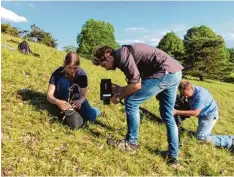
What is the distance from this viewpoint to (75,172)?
5188 mm

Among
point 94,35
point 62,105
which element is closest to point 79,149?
point 62,105

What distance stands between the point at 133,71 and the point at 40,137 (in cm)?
218

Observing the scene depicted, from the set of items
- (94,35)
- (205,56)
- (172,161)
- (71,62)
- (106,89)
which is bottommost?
(172,161)

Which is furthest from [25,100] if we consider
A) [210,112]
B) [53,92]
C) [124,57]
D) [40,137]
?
[210,112]

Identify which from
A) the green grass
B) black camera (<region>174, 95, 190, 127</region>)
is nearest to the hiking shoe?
the green grass

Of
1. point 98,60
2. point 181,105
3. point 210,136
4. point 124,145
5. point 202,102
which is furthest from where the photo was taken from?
point 181,105

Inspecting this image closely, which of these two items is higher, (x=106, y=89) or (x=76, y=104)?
(x=106, y=89)

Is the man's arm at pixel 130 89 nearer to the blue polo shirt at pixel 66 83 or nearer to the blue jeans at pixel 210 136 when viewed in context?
the blue polo shirt at pixel 66 83

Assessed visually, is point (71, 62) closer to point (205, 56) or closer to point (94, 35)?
point (205, 56)

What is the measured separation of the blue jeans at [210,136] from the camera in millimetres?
7517

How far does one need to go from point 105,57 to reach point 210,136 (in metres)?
3.56

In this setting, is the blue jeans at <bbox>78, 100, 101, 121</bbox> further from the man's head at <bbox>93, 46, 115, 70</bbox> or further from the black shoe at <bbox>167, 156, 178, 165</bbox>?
the black shoe at <bbox>167, 156, 178, 165</bbox>

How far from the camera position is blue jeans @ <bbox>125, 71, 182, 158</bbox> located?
5684 millimetres

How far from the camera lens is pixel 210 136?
7.71 metres
